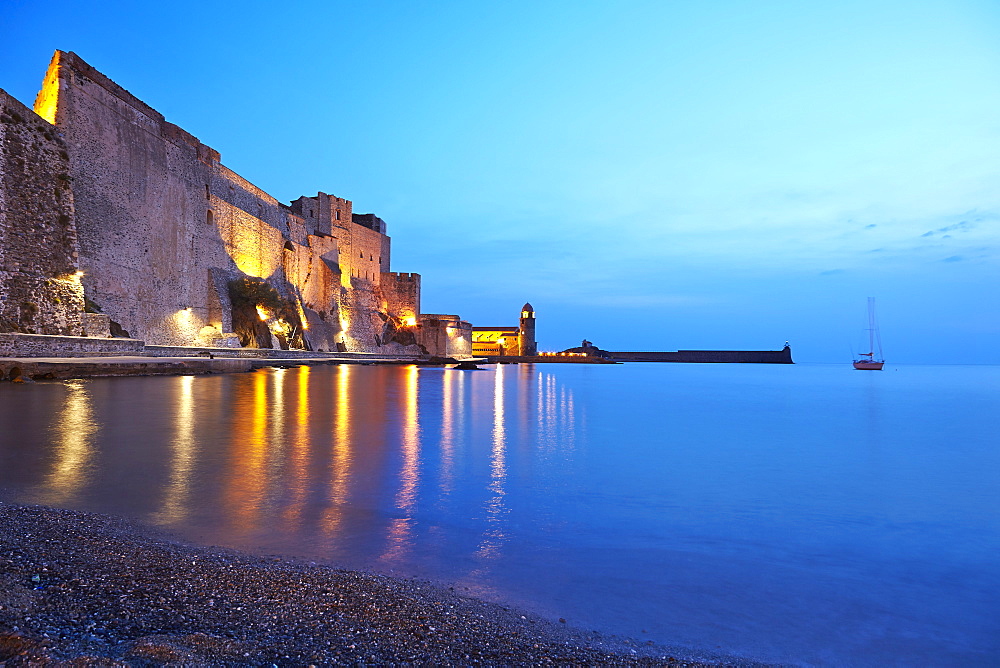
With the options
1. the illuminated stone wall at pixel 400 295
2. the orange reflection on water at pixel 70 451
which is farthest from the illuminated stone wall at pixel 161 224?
the orange reflection on water at pixel 70 451

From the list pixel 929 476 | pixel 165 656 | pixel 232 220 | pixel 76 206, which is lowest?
pixel 929 476

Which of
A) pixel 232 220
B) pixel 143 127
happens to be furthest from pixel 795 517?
pixel 232 220

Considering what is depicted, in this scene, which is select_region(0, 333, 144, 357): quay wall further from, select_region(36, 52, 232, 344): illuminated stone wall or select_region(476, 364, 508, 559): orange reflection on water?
select_region(476, 364, 508, 559): orange reflection on water

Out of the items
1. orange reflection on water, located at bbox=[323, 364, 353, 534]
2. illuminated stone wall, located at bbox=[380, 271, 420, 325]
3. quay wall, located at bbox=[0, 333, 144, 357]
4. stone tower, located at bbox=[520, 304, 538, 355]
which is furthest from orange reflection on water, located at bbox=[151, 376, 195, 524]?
stone tower, located at bbox=[520, 304, 538, 355]

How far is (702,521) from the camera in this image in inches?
133

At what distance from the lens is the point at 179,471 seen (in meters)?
3.89

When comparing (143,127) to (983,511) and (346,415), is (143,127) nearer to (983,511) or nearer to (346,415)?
(346,415)

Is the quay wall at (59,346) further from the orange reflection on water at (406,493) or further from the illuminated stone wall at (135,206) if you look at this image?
the orange reflection on water at (406,493)

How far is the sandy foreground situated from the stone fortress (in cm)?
1439

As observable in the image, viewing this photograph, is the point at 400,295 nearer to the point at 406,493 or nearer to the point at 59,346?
the point at 59,346

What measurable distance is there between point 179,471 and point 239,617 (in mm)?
2617

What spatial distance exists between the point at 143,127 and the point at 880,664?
25.6 m

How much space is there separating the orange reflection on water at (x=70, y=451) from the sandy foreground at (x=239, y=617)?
3.30ft

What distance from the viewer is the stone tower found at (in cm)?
6581
